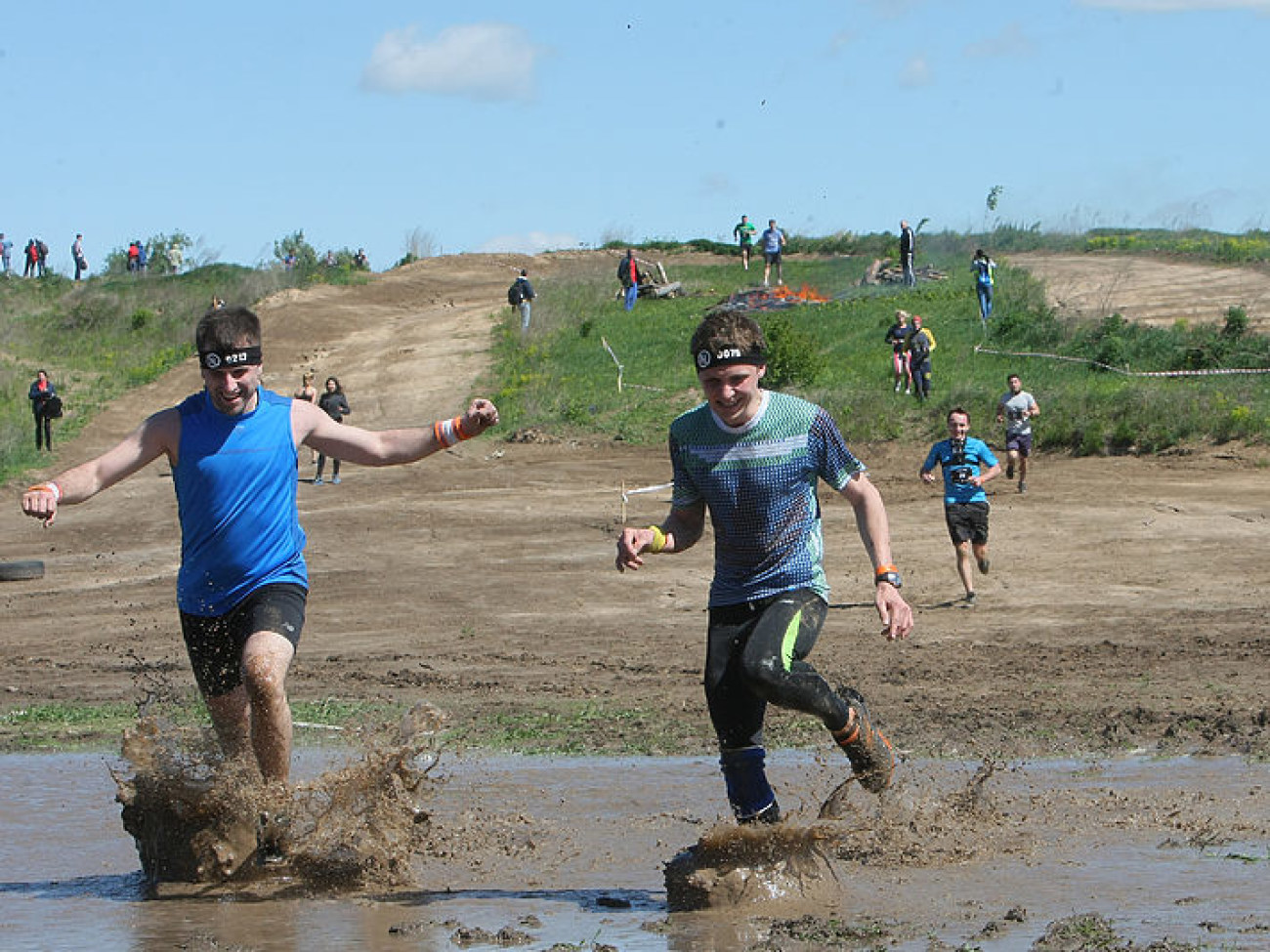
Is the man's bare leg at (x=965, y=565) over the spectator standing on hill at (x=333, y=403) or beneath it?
beneath

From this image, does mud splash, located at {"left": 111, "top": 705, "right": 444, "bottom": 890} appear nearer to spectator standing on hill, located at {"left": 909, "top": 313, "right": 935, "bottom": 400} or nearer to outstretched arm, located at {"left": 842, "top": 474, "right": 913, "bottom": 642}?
outstretched arm, located at {"left": 842, "top": 474, "right": 913, "bottom": 642}

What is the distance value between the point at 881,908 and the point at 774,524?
141 centimetres

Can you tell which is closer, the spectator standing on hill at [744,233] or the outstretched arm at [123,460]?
the outstretched arm at [123,460]

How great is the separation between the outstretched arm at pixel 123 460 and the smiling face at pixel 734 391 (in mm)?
2041

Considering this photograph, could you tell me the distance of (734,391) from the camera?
20.4ft

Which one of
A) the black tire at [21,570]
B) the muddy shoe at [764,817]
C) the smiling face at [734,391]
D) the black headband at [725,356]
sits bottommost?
the black tire at [21,570]

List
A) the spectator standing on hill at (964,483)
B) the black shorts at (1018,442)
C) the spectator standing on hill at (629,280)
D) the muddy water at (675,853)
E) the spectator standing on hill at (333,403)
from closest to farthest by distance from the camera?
the muddy water at (675,853)
the spectator standing on hill at (964,483)
the black shorts at (1018,442)
the spectator standing on hill at (333,403)
the spectator standing on hill at (629,280)

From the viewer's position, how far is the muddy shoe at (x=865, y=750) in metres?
6.53

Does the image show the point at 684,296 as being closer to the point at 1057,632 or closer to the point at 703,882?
the point at 1057,632

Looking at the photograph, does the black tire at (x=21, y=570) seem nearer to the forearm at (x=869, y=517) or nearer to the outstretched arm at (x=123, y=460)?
the outstretched arm at (x=123, y=460)

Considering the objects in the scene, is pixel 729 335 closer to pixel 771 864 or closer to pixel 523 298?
pixel 771 864

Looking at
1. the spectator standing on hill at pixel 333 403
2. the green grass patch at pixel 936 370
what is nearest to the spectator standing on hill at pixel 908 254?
the green grass patch at pixel 936 370

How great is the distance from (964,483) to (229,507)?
10.5m

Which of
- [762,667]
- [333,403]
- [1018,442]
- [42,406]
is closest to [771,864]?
[762,667]
